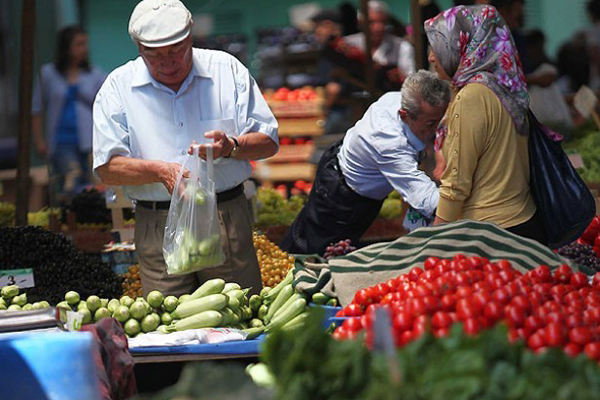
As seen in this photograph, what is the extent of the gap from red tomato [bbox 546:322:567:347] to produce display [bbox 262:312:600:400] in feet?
1.60

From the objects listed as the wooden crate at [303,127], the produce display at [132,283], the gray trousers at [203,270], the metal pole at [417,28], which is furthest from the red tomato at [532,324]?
the wooden crate at [303,127]

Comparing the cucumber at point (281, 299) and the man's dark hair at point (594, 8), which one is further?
the man's dark hair at point (594, 8)

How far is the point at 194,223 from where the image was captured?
14.4 ft

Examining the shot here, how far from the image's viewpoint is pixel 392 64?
9.38 m

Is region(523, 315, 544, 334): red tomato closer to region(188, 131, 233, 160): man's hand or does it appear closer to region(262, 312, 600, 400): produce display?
region(262, 312, 600, 400): produce display

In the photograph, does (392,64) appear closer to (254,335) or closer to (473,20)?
(473,20)

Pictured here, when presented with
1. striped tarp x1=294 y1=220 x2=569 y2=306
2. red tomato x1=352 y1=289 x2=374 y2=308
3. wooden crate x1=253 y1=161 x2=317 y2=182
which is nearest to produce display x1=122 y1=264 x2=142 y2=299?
striped tarp x1=294 y1=220 x2=569 y2=306

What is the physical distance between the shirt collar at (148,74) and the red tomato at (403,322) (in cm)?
215

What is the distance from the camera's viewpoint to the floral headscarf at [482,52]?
4.28 meters

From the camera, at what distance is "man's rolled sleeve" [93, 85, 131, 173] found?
4.57 m

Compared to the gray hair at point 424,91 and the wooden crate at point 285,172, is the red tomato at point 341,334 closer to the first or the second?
the gray hair at point 424,91

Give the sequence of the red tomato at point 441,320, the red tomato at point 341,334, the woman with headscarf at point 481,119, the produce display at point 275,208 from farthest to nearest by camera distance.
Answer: the produce display at point 275,208
the woman with headscarf at point 481,119
the red tomato at point 341,334
the red tomato at point 441,320

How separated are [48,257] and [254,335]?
59.5 inches

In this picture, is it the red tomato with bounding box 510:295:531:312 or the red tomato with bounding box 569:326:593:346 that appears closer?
the red tomato with bounding box 569:326:593:346
